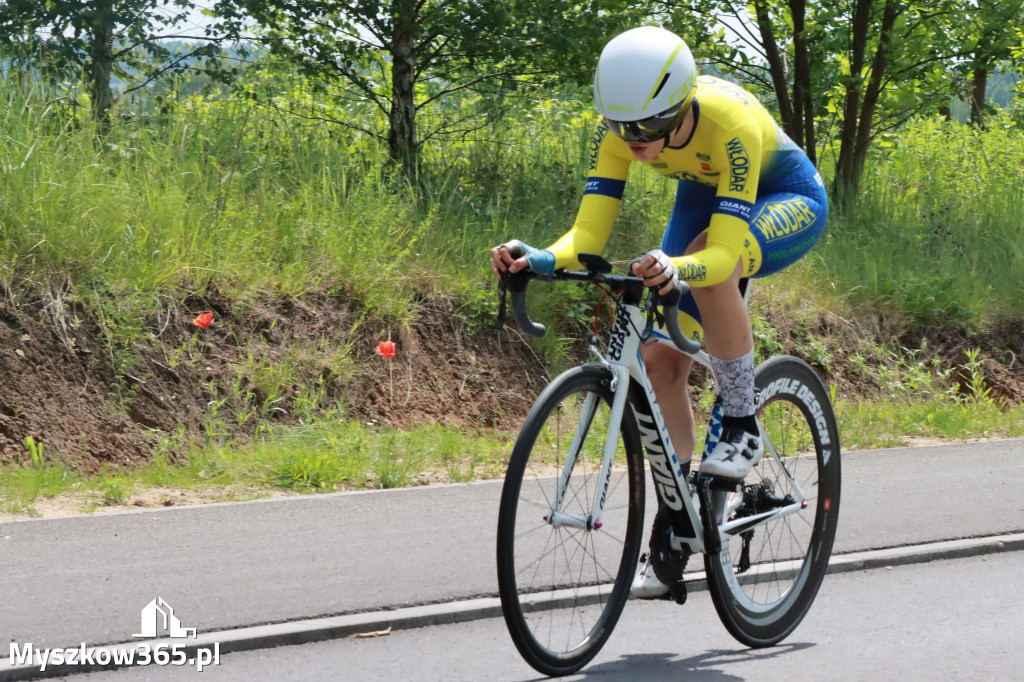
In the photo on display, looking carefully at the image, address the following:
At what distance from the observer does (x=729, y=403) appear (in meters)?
4.28

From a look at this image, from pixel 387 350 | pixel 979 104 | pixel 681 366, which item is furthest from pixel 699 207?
pixel 979 104

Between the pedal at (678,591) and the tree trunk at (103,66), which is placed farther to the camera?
the tree trunk at (103,66)

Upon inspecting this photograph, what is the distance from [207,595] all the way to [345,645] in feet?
2.26

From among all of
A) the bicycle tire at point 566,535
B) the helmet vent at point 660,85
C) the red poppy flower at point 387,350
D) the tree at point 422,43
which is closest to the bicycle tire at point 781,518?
the bicycle tire at point 566,535

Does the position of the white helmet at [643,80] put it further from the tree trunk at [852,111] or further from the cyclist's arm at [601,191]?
the tree trunk at [852,111]

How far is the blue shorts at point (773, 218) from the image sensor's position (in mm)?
4258

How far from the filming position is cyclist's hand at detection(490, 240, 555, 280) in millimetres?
3707

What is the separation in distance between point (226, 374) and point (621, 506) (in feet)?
13.9

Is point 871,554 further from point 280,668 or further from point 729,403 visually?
point 280,668

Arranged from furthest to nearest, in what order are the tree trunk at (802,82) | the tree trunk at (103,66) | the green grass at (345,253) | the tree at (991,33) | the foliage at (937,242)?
the tree trunk at (802,82), the tree at (991,33), the foliage at (937,242), the tree trunk at (103,66), the green grass at (345,253)

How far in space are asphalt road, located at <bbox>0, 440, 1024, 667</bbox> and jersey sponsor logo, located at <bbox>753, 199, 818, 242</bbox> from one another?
1936mm

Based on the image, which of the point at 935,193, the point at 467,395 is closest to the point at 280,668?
the point at 467,395

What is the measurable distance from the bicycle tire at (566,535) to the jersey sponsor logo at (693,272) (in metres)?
0.43

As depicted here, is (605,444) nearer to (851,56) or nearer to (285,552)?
(285,552)
